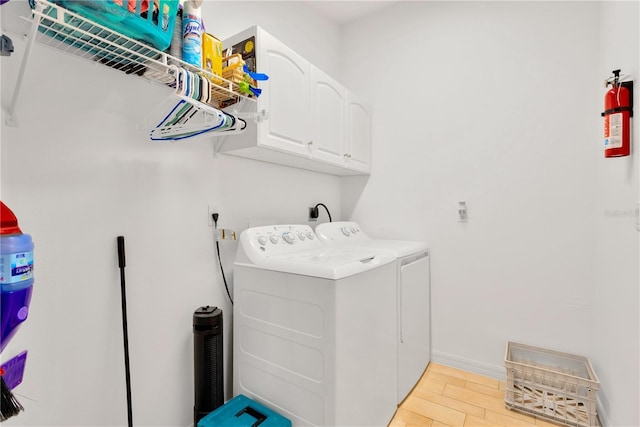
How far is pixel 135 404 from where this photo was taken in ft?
4.47

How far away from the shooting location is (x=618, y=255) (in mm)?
1422

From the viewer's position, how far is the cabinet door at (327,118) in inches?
77.5

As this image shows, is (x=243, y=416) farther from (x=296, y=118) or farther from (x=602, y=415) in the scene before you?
(x=602, y=415)

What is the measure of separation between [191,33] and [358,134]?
1.56 meters

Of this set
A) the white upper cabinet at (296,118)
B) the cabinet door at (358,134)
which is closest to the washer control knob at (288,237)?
the white upper cabinet at (296,118)

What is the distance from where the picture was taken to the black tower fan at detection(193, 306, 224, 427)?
4.83 feet

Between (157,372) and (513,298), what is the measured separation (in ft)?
7.26

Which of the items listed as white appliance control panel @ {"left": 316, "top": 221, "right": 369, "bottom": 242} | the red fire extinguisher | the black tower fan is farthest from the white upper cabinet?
the red fire extinguisher

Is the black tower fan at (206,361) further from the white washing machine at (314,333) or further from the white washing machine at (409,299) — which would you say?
the white washing machine at (409,299)

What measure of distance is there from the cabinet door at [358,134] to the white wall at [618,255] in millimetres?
1492

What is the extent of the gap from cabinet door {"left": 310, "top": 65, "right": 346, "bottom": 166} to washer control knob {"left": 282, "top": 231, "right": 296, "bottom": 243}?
52cm

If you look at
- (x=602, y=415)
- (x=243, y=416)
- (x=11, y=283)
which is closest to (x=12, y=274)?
(x=11, y=283)

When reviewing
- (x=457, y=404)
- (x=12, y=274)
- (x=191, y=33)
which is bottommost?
(x=457, y=404)

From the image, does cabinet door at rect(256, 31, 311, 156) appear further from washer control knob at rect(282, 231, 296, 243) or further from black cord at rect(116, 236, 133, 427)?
black cord at rect(116, 236, 133, 427)
